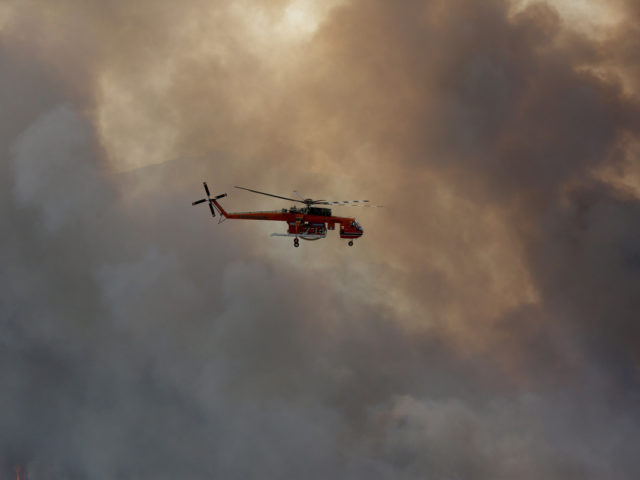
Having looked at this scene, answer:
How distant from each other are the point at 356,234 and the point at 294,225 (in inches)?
640

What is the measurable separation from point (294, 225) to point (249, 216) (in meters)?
12.2

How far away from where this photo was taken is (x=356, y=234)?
14025 centimetres

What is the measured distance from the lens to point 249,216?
13888 cm

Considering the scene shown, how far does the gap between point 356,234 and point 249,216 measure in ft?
87.8

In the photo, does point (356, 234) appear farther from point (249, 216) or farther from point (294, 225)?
point (249, 216)

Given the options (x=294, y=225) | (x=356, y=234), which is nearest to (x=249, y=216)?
(x=294, y=225)

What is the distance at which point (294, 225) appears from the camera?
5300 inches
